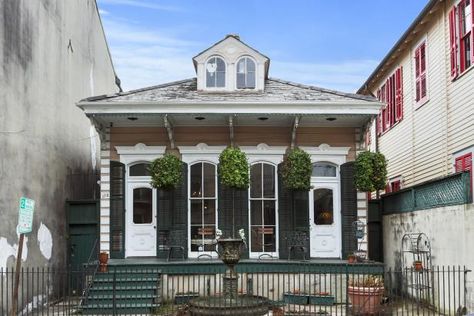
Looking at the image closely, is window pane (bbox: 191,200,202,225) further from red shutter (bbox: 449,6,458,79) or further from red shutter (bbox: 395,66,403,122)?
red shutter (bbox: 395,66,403,122)

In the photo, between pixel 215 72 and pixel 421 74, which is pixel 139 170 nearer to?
pixel 215 72

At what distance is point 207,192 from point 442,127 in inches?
266

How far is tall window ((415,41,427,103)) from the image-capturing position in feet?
60.7

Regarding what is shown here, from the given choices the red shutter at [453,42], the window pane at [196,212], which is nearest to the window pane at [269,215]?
the window pane at [196,212]

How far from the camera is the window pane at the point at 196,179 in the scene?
16.9 meters

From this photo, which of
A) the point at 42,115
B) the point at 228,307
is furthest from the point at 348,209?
the point at 42,115

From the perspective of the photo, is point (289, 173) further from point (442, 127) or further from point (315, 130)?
point (442, 127)

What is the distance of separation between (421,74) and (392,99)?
11.9 ft

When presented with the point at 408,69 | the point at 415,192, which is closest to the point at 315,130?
the point at 415,192

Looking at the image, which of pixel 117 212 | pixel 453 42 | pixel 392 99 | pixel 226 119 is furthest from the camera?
pixel 392 99

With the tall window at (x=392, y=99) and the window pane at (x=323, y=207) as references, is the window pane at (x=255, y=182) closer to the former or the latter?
the window pane at (x=323, y=207)

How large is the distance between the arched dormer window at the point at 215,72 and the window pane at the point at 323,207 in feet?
13.5

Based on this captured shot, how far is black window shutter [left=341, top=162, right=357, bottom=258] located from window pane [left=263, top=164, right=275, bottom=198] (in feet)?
6.33

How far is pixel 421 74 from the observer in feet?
61.2
